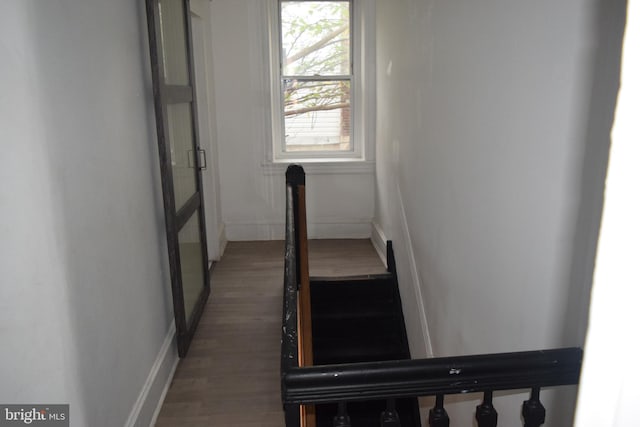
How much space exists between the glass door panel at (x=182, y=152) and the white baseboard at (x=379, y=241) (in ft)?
5.87

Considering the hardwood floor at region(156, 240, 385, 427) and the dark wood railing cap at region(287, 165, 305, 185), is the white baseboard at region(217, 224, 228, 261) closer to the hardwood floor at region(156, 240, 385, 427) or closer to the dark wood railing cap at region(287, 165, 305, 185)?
the hardwood floor at region(156, 240, 385, 427)

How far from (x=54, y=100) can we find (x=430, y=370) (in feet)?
4.73

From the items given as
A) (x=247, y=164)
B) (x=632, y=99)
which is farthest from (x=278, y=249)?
(x=632, y=99)

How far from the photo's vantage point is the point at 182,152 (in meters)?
3.34

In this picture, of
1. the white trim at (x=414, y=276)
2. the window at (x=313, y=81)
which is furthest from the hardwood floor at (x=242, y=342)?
the window at (x=313, y=81)

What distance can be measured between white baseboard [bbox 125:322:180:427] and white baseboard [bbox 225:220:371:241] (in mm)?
2232

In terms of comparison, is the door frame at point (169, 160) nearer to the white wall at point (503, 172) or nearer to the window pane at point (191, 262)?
the window pane at point (191, 262)

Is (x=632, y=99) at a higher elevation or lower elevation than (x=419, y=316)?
higher

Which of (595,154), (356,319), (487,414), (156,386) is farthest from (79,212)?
(356,319)

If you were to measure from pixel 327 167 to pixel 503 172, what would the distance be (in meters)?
3.59

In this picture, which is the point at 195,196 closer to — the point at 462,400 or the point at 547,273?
the point at 462,400

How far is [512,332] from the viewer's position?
1627 mm

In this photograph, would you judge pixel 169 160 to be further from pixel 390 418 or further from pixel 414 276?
pixel 390 418

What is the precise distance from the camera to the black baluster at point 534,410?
104 cm
